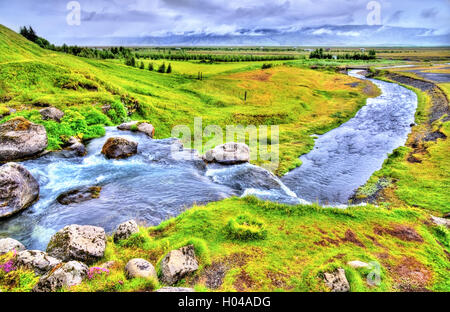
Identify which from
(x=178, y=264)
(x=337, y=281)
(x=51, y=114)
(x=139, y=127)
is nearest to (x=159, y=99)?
(x=139, y=127)

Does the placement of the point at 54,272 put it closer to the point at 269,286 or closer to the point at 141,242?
the point at 141,242

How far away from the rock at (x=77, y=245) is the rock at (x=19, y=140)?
48.5ft

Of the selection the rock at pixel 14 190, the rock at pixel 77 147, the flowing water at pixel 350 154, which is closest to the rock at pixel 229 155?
the flowing water at pixel 350 154

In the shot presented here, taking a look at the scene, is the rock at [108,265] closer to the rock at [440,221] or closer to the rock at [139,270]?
the rock at [139,270]

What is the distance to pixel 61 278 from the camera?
30.2 feet

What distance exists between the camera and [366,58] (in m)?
182

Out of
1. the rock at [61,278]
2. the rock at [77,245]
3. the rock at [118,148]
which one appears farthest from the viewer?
the rock at [118,148]

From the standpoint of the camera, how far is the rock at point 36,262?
33.1 feet

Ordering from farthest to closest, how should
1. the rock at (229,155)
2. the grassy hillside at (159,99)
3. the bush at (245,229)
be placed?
1. the grassy hillside at (159,99)
2. the rock at (229,155)
3. the bush at (245,229)

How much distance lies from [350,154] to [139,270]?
107ft

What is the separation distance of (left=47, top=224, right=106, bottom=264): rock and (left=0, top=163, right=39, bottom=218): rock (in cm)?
679
